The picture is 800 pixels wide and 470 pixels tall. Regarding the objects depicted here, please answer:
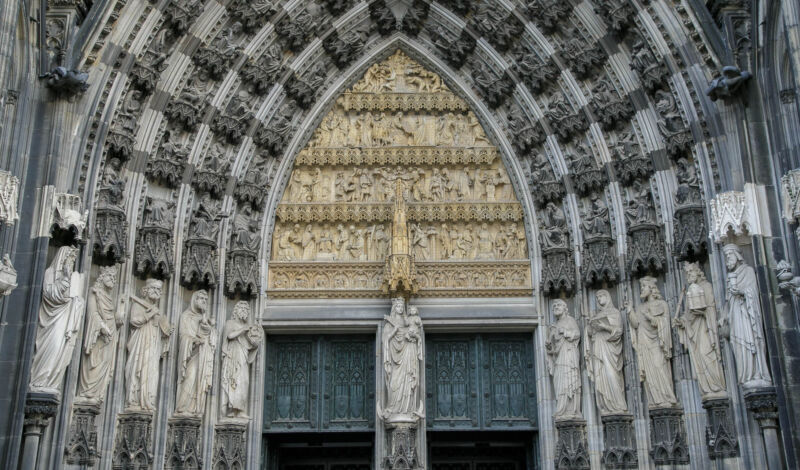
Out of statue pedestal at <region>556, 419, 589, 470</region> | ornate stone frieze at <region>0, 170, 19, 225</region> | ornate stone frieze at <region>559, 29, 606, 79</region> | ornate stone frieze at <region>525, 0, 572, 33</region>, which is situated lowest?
statue pedestal at <region>556, 419, 589, 470</region>

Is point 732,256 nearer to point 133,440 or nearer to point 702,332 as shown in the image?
point 702,332

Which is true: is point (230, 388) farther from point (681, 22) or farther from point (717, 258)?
point (681, 22)

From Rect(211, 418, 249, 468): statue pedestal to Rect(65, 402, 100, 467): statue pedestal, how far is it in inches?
65.4

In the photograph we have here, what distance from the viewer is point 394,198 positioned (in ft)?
42.9

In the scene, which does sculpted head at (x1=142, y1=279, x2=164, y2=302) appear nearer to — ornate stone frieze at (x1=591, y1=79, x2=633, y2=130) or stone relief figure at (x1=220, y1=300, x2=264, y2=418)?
stone relief figure at (x1=220, y1=300, x2=264, y2=418)

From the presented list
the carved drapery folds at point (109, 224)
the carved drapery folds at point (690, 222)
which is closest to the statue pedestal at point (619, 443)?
the carved drapery folds at point (690, 222)

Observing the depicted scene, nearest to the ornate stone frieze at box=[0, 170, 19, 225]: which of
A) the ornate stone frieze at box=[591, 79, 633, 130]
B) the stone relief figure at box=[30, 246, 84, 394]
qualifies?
the stone relief figure at box=[30, 246, 84, 394]

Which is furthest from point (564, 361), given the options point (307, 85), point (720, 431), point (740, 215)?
point (307, 85)

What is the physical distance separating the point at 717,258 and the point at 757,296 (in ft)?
2.69

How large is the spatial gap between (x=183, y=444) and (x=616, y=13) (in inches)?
305

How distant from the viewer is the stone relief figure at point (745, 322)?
30.9 ft

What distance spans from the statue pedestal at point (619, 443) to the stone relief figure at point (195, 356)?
5054mm

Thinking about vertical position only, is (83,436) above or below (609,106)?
below

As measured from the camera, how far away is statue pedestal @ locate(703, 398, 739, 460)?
9875 millimetres
